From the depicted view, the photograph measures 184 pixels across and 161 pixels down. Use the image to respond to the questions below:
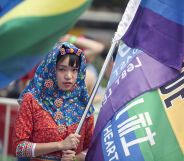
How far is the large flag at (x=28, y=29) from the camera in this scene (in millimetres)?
6078

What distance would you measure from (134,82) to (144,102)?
16 centimetres

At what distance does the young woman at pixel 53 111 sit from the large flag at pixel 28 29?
416mm

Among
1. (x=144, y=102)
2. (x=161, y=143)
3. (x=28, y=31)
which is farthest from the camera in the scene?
(x=28, y=31)

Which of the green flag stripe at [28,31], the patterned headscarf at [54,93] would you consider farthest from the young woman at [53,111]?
the green flag stripe at [28,31]

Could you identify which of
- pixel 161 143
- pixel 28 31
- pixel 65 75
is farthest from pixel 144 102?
pixel 28 31

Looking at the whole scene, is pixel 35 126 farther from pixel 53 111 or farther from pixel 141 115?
pixel 141 115

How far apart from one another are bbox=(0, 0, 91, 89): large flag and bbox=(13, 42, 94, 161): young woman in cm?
42

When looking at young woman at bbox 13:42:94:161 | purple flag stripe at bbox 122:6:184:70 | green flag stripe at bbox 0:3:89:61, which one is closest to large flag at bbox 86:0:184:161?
purple flag stripe at bbox 122:6:184:70

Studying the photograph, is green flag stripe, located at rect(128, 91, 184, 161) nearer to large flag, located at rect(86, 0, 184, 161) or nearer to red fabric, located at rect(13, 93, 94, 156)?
large flag, located at rect(86, 0, 184, 161)

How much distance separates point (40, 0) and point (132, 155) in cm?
146

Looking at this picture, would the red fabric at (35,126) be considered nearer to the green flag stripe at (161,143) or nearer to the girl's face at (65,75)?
the girl's face at (65,75)

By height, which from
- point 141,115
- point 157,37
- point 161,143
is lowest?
point 161,143

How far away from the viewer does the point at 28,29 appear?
20.5ft

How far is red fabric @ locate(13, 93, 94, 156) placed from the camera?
5617 millimetres
